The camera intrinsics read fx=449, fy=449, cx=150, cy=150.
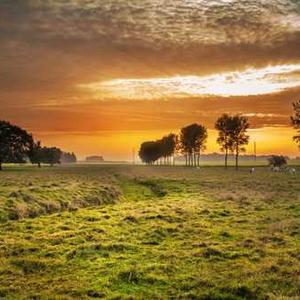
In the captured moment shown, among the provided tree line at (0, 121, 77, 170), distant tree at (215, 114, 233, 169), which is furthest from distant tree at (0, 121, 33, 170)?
distant tree at (215, 114, 233, 169)

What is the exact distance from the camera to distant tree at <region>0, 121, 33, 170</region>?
121 meters

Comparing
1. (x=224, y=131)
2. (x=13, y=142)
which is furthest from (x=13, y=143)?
(x=224, y=131)

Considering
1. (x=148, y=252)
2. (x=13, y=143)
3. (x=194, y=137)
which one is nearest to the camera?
(x=148, y=252)

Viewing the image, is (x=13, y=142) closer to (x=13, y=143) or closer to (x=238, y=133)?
(x=13, y=143)

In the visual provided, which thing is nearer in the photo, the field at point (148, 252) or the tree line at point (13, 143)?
the field at point (148, 252)

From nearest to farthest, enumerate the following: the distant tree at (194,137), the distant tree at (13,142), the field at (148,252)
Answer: the field at (148,252) < the distant tree at (13,142) < the distant tree at (194,137)

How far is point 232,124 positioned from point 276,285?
141213 mm

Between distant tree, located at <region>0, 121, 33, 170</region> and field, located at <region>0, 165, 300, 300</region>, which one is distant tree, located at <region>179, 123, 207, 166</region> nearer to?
distant tree, located at <region>0, 121, 33, 170</region>

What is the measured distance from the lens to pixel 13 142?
123250 millimetres

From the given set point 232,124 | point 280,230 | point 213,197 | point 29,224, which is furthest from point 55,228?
point 232,124

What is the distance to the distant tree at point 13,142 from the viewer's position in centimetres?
12088

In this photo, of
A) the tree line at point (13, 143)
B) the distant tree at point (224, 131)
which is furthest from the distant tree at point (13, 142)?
the distant tree at point (224, 131)

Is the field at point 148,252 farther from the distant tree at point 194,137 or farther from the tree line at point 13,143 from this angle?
the distant tree at point 194,137

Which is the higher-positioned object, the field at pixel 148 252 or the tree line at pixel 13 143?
the tree line at pixel 13 143
